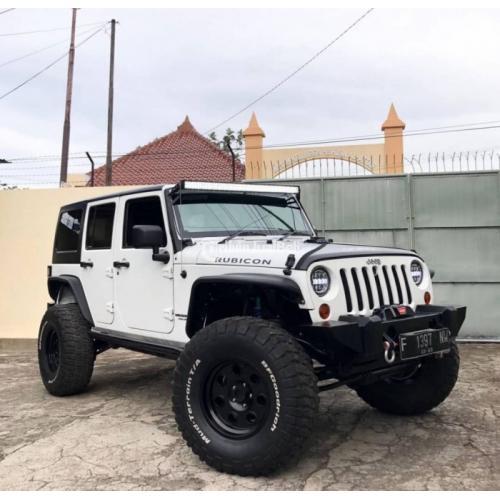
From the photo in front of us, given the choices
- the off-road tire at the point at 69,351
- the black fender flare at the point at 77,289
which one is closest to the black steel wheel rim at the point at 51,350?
the off-road tire at the point at 69,351

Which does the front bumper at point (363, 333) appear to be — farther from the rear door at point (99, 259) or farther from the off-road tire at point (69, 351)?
the off-road tire at point (69, 351)

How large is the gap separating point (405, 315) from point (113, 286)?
101 inches

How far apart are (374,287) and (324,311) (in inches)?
20.5

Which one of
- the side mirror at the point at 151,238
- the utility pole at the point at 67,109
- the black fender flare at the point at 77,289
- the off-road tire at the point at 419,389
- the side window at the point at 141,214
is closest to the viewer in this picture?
the side mirror at the point at 151,238

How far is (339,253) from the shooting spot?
3.31 metres

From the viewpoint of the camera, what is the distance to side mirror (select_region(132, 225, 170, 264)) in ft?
12.4

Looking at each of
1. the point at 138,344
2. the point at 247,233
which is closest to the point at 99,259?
the point at 138,344

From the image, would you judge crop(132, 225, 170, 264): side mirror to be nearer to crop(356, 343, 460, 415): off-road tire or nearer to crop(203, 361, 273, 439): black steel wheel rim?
crop(203, 361, 273, 439): black steel wheel rim

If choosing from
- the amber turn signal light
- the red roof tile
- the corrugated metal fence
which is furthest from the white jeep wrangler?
the red roof tile

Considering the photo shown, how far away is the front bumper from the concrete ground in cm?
67

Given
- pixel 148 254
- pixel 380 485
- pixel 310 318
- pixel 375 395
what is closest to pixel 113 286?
pixel 148 254

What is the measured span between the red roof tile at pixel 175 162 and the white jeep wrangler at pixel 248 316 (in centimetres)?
700

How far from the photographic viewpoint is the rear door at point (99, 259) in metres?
4.71
